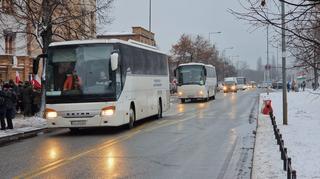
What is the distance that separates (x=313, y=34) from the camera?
1137 centimetres

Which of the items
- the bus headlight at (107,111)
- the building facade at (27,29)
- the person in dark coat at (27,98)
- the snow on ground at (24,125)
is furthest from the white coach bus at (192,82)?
the bus headlight at (107,111)

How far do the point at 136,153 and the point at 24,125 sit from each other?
10.1 meters

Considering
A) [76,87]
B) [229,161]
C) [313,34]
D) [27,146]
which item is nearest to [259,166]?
[229,161]

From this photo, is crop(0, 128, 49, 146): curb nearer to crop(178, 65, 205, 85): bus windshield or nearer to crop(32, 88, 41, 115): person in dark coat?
A: crop(32, 88, 41, 115): person in dark coat

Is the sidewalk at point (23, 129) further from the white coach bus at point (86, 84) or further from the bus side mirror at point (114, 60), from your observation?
the bus side mirror at point (114, 60)

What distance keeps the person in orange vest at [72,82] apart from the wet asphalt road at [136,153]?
1.67 meters

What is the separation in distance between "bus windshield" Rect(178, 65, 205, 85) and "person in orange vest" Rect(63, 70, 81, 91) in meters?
30.1

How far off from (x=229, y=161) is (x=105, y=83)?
24.5 ft

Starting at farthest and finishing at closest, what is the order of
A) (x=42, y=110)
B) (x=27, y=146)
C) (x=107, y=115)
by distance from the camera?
(x=42, y=110) → (x=107, y=115) → (x=27, y=146)

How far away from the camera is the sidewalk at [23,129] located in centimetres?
1942

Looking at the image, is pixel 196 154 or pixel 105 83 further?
pixel 105 83

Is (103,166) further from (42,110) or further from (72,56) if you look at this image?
(42,110)

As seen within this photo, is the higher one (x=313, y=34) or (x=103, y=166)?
(x=313, y=34)

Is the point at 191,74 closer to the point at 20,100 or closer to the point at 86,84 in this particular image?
the point at 20,100
